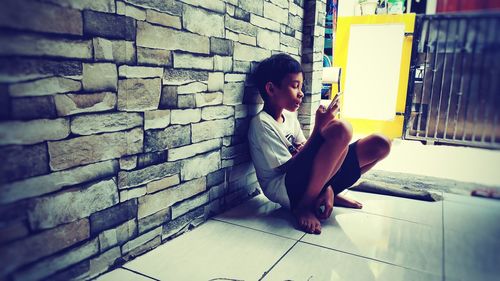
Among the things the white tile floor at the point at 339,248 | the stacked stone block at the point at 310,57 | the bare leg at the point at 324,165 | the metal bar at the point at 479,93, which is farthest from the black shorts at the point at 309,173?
the metal bar at the point at 479,93

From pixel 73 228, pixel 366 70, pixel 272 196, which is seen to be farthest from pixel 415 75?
pixel 366 70

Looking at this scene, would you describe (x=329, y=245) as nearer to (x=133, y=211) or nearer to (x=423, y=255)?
(x=423, y=255)

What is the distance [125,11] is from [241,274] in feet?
2.82

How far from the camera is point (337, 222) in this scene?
56.0 inches

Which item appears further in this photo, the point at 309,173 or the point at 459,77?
the point at 309,173

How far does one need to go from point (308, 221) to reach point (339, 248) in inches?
7.6

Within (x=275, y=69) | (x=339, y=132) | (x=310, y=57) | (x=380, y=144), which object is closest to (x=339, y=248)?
(x=339, y=132)

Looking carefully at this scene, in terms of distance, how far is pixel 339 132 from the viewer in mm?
1302

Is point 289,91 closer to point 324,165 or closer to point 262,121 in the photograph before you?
point 262,121

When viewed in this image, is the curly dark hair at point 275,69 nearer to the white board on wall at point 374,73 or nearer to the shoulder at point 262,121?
the shoulder at point 262,121

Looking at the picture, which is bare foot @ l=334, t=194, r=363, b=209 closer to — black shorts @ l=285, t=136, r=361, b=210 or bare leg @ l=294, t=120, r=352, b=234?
black shorts @ l=285, t=136, r=361, b=210

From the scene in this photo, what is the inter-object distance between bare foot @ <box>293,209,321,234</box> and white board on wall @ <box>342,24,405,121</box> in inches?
23.5

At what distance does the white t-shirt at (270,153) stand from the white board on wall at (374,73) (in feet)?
1.77

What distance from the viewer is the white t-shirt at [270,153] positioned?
144 centimetres
